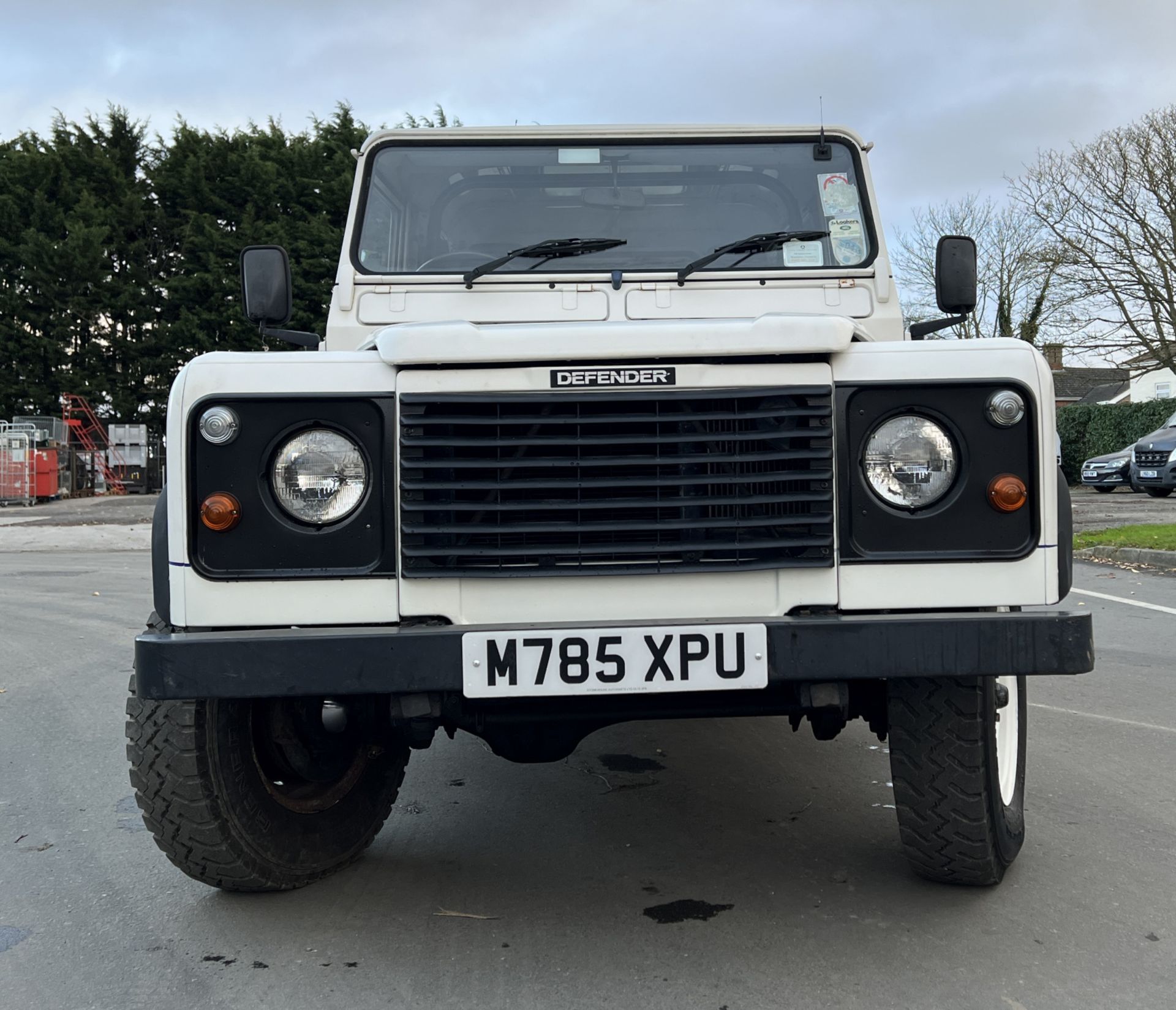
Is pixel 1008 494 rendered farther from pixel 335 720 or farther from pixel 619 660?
pixel 335 720

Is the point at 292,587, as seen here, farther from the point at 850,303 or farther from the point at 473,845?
the point at 850,303

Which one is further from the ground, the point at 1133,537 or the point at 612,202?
the point at 612,202

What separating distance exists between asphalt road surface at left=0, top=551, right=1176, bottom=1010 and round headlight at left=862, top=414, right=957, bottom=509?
1.09 m

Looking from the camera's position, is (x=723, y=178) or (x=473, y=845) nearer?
(x=473, y=845)

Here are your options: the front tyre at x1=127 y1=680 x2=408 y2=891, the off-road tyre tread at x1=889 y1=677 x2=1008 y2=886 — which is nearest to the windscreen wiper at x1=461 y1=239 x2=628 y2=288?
the front tyre at x1=127 y1=680 x2=408 y2=891

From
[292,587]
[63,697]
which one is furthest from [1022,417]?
[63,697]

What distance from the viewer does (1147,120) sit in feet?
99.0

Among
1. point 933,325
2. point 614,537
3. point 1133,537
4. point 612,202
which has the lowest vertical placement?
point 1133,537

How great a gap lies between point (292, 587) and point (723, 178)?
2291mm

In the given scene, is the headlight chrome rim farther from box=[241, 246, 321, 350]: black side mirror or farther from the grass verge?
the grass verge

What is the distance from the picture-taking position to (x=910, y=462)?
2781 mm

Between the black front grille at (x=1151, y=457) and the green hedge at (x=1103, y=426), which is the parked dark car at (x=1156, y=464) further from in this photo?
the green hedge at (x=1103, y=426)

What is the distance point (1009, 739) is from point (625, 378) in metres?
1.65

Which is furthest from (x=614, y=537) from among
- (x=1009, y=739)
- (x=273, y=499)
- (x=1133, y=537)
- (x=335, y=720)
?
(x=1133, y=537)
